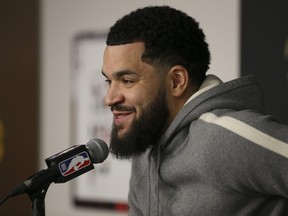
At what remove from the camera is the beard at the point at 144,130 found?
123cm

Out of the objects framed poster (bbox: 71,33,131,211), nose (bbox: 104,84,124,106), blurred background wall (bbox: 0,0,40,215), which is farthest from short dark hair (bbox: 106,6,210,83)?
blurred background wall (bbox: 0,0,40,215)

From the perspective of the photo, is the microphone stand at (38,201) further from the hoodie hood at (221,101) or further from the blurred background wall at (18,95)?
the blurred background wall at (18,95)

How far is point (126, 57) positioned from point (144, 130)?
0.19 m

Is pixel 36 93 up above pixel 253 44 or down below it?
below

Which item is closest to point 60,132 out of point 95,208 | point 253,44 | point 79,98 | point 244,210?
Result: point 79,98

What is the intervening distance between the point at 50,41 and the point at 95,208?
994 mm

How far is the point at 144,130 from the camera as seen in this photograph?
1.24m

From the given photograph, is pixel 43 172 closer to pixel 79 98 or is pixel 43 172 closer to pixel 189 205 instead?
pixel 189 205

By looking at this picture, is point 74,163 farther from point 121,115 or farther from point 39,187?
point 121,115

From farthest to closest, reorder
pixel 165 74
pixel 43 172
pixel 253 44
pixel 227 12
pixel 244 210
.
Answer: pixel 227 12 → pixel 253 44 → pixel 165 74 → pixel 244 210 → pixel 43 172

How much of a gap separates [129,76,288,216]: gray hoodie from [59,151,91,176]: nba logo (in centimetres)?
24

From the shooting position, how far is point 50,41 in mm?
2793

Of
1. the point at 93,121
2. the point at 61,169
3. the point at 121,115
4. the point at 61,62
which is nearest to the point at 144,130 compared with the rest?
the point at 121,115

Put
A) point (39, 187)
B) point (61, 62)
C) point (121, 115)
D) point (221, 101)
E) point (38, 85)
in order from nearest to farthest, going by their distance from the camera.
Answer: point (39, 187) → point (221, 101) → point (121, 115) → point (61, 62) → point (38, 85)
